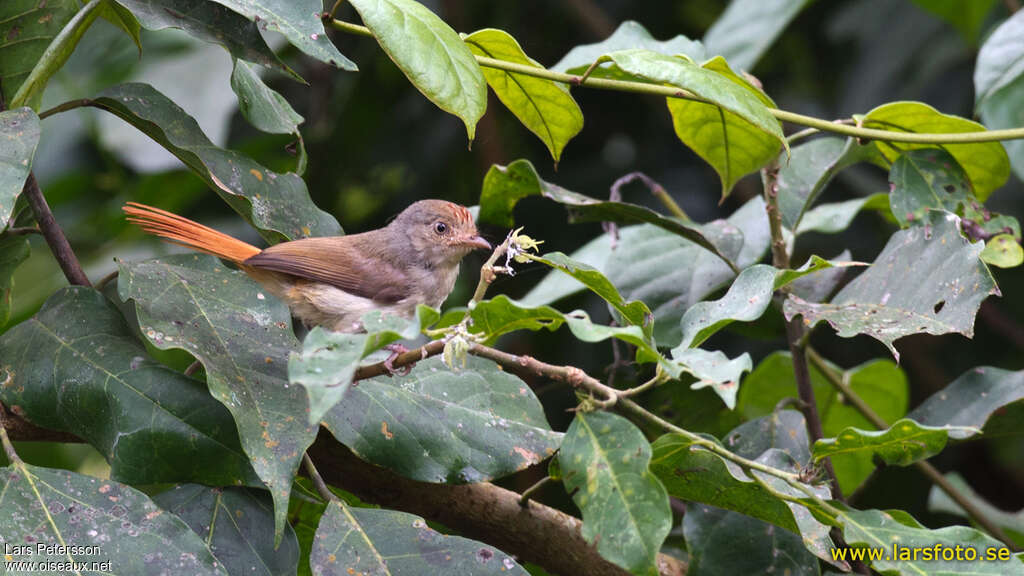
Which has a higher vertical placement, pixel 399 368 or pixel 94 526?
pixel 399 368

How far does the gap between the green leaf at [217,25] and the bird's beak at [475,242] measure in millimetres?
1518

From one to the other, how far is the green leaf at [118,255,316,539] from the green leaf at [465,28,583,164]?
2.07 ft

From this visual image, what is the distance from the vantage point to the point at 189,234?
2426 millimetres

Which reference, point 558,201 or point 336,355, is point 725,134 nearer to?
point 558,201

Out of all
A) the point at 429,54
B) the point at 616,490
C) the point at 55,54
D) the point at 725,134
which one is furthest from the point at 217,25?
the point at 725,134

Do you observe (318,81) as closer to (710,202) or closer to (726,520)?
(710,202)

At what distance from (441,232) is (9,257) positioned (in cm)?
153

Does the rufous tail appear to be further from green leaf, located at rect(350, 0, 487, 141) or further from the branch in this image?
green leaf, located at rect(350, 0, 487, 141)

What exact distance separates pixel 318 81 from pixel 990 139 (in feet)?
12.7

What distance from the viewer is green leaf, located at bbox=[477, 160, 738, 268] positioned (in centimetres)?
215

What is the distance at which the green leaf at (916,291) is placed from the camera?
1.71 metres

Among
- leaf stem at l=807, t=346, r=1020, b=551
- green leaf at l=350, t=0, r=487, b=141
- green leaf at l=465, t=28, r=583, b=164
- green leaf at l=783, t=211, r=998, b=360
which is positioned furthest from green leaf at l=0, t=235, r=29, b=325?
leaf stem at l=807, t=346, r=1020, b=551

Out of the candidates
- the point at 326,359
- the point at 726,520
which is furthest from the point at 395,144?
the point at 326,359

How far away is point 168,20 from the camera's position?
1593mm
